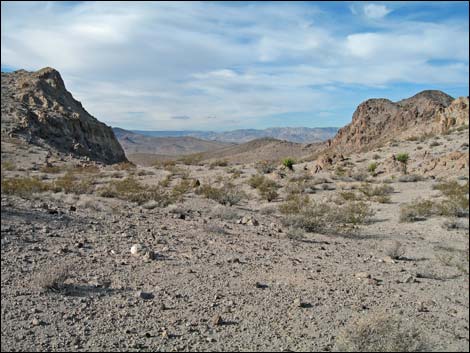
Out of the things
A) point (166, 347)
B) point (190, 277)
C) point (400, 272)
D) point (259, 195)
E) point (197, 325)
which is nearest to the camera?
point (166, 347)

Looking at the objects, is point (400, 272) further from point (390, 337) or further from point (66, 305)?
point (66, 305)

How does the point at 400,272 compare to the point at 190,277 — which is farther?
the point at 400,272

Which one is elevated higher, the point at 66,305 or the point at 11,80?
the point at 11,80

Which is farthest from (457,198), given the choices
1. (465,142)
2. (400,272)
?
(465,142)

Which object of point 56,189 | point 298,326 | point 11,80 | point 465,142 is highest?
point 11,80

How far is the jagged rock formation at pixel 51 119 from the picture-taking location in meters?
29.6

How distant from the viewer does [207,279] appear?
6285mm

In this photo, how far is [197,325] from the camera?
4.76 meters

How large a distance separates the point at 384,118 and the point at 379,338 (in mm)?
53579

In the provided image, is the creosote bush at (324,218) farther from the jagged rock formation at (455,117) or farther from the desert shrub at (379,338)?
the jagged rock formation at (455,117)

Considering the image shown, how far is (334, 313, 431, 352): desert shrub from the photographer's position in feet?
14.0

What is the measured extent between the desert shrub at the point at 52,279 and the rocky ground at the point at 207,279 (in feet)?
0.05

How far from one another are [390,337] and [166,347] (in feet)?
7.49

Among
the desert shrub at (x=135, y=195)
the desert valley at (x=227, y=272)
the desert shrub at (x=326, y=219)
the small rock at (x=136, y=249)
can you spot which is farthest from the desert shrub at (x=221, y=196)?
the small rock at (x=136, y=249)
